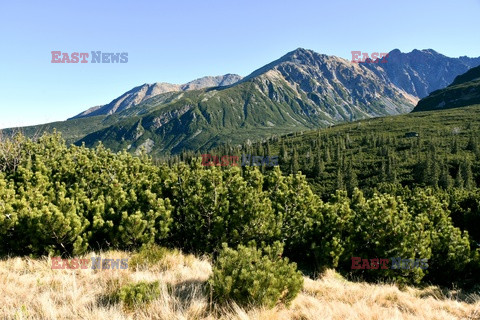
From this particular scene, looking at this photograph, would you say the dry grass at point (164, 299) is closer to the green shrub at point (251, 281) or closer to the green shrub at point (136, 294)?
the green shrub at point (136, 294)

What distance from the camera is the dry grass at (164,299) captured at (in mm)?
6941

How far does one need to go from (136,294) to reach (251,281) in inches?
120

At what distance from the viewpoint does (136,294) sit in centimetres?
739

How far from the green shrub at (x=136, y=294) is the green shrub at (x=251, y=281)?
1581 mm

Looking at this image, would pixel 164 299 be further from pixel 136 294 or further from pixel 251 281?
pixel 251 281

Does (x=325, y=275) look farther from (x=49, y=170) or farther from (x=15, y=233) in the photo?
(x=49, y=170)

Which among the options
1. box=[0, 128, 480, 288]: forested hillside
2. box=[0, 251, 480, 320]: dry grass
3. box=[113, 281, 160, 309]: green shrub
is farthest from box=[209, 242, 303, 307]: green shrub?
box=[113, 281, 160, 309]: green shrub

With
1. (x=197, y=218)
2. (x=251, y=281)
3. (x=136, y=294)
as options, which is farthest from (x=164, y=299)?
(x=197, y=218)

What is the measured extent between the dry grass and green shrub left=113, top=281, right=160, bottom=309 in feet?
0.62

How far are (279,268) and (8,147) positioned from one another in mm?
23444

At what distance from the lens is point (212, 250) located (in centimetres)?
1389

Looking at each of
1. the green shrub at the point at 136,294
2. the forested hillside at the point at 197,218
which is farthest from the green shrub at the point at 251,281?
the green shrub at the point at 136,294

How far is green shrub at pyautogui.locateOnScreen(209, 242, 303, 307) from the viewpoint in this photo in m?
7.44

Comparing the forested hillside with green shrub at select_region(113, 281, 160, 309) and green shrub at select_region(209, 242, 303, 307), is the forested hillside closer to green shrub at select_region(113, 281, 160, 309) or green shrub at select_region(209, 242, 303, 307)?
green shrub at select_region(209, 242, 303, 307)
